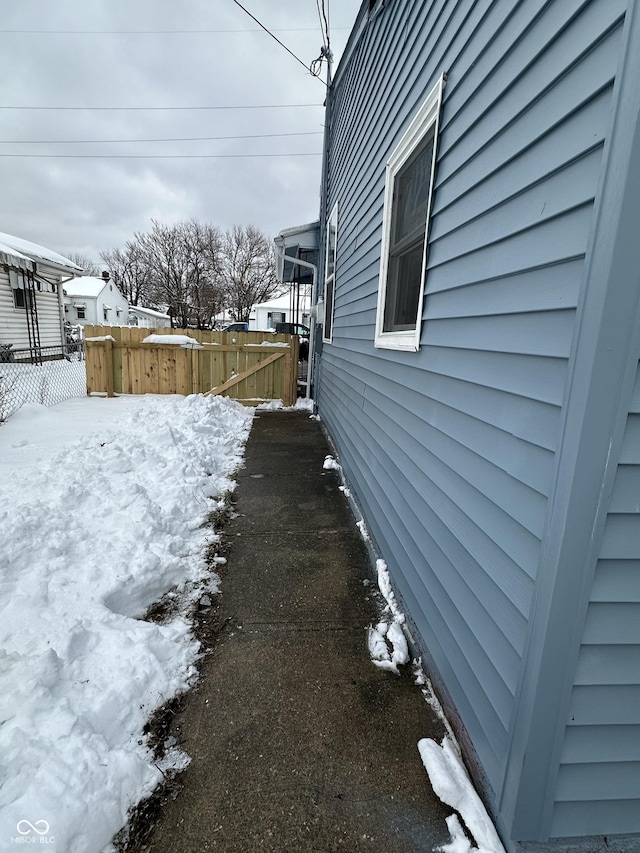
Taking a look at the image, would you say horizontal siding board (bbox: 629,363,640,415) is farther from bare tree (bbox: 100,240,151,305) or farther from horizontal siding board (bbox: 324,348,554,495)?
bare tree (bbox: 100,240,151,305)

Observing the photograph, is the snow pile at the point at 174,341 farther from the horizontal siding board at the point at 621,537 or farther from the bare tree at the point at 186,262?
the bare tree at the point at 186,262

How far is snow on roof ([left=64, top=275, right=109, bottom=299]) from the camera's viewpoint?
30594 mm

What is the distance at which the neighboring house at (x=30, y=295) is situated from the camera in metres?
12.4

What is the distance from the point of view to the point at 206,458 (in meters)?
4.57

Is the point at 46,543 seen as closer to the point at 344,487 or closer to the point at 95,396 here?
the point at 344,487

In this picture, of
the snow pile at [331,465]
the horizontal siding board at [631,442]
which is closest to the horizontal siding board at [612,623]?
the horizontal siding board at [631,442]

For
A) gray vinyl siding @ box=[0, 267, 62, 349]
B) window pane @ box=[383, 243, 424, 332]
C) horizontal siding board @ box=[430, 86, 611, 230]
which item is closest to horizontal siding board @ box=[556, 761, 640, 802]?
horizontal siding board @ box=[430, 86, 611, 230]

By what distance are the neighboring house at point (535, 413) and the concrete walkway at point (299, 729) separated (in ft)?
0.89

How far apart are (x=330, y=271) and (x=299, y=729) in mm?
5952

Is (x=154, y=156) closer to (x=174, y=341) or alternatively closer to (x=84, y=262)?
(x=174, y=341)

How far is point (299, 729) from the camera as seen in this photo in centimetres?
158

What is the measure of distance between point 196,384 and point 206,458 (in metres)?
4.08

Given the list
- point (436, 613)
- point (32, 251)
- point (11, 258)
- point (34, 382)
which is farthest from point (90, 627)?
point (32, 251)

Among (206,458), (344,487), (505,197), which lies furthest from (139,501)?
(505,197)
